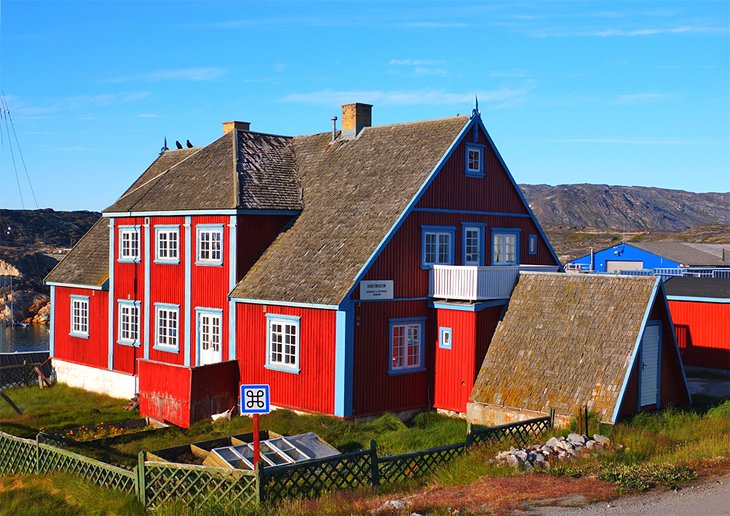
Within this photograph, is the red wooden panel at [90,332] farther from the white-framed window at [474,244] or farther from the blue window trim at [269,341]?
the white-framed window at [474,244]

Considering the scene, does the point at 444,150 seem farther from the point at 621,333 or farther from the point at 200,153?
the point at 200,153

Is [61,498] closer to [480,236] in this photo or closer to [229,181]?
[229,181]

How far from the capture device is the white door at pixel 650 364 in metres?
23.0

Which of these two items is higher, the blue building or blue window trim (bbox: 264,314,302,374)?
the blue building

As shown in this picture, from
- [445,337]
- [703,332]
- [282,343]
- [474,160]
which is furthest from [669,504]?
[703,332]

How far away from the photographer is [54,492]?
16953mm

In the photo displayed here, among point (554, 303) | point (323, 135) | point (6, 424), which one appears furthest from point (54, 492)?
point (323, 135)

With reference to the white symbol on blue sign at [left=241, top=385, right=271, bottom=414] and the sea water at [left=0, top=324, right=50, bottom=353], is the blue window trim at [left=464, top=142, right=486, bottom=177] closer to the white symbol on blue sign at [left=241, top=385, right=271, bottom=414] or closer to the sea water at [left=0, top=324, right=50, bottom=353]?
the white symbol on blue sign at [left=241, top=385, right=271, bottom=414]

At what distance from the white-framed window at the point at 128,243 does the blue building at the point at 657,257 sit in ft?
108

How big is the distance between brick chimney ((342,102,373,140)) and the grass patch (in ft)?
57.1

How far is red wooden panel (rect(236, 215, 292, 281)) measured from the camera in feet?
89.4

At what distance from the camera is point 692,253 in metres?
60.3

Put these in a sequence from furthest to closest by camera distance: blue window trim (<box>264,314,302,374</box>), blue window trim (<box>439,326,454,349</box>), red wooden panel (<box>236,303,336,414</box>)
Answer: blue window trim (<box>439,326,454,349</box>), blue window trim (<box>264,314,302,374</box>), red wooden panel (<box>236,303,336,414</box>)

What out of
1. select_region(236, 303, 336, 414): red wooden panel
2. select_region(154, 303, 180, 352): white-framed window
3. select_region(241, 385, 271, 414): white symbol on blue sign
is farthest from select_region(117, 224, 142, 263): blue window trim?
select_region(241, 385, 271, 414): white symbol on blue sign
